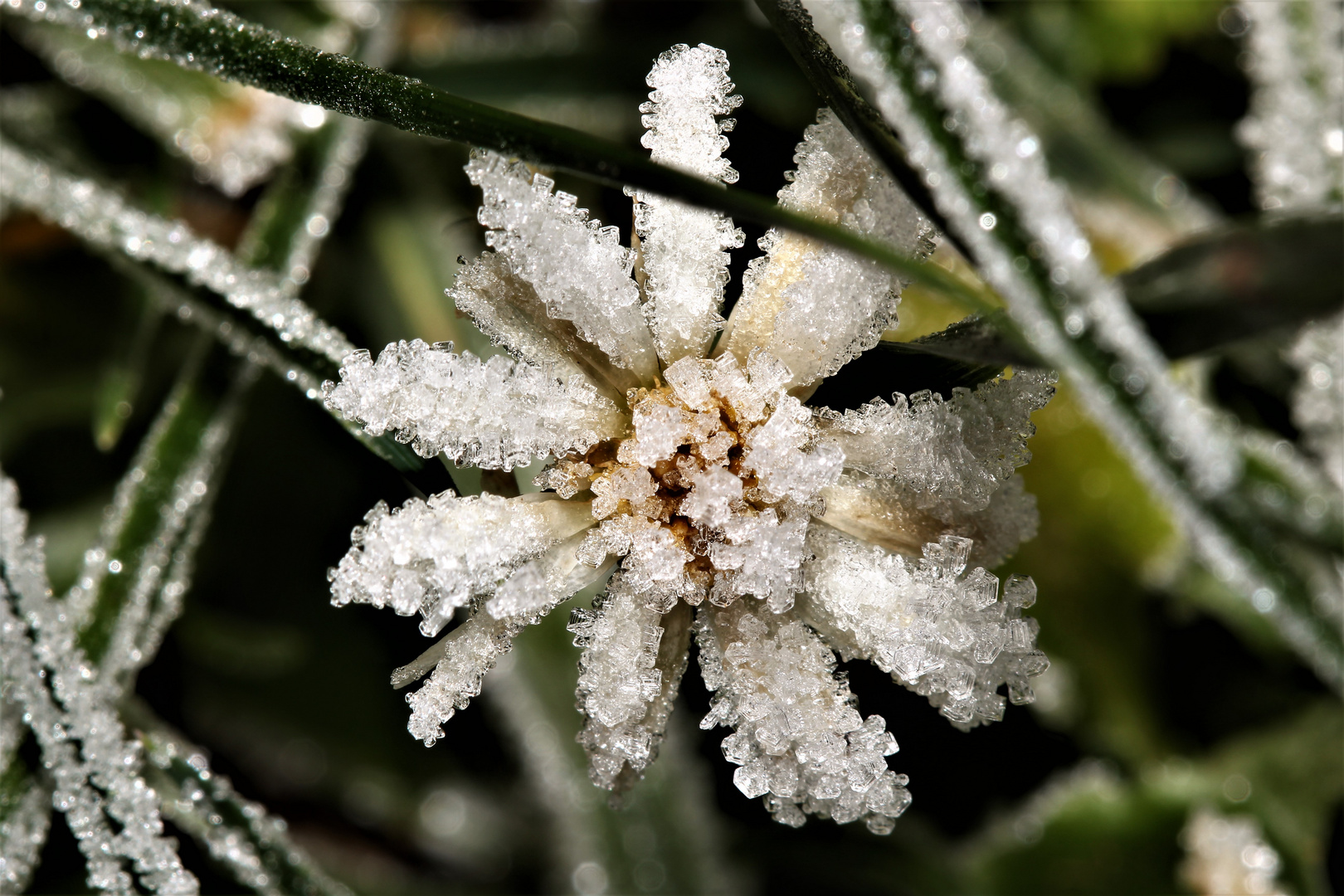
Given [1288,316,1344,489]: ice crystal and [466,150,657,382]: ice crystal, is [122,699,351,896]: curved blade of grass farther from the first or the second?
[1288,316,1344,489]: ice crystal

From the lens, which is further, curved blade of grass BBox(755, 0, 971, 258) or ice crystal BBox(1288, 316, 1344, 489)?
ice crystal BBox(1288, 316, 1344, 489)

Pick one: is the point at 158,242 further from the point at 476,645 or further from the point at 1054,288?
the point at 1054,288

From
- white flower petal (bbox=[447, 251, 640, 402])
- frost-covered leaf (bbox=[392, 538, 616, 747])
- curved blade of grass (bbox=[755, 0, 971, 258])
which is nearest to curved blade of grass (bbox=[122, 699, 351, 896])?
frost-covered leaf (bbox=[392, 538, 616, 747])

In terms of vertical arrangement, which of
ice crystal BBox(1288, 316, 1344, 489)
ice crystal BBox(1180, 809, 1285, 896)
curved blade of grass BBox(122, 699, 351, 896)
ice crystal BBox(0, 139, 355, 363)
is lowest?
ice crystal BBox(1180, 809, 1285, 896)

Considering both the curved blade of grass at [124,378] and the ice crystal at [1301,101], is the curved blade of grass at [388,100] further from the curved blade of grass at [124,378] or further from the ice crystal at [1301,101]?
the ice crystal at [1301,101]

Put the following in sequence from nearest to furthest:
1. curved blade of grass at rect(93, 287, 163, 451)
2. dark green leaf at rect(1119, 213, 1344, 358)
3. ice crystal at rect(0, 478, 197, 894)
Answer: dark green leaf at rect(1119, 213, 1344, 358), ice crystal at rect(0, 478, 197, 894), curved blade of grass at rect(93, 287, 163, 451)

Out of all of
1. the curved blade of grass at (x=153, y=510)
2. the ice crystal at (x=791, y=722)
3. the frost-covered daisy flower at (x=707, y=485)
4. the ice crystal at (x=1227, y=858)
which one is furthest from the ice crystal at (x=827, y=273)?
the ice crystal at (x=1227, y=858)

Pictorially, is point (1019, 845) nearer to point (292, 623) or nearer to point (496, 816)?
point (496, 816)
